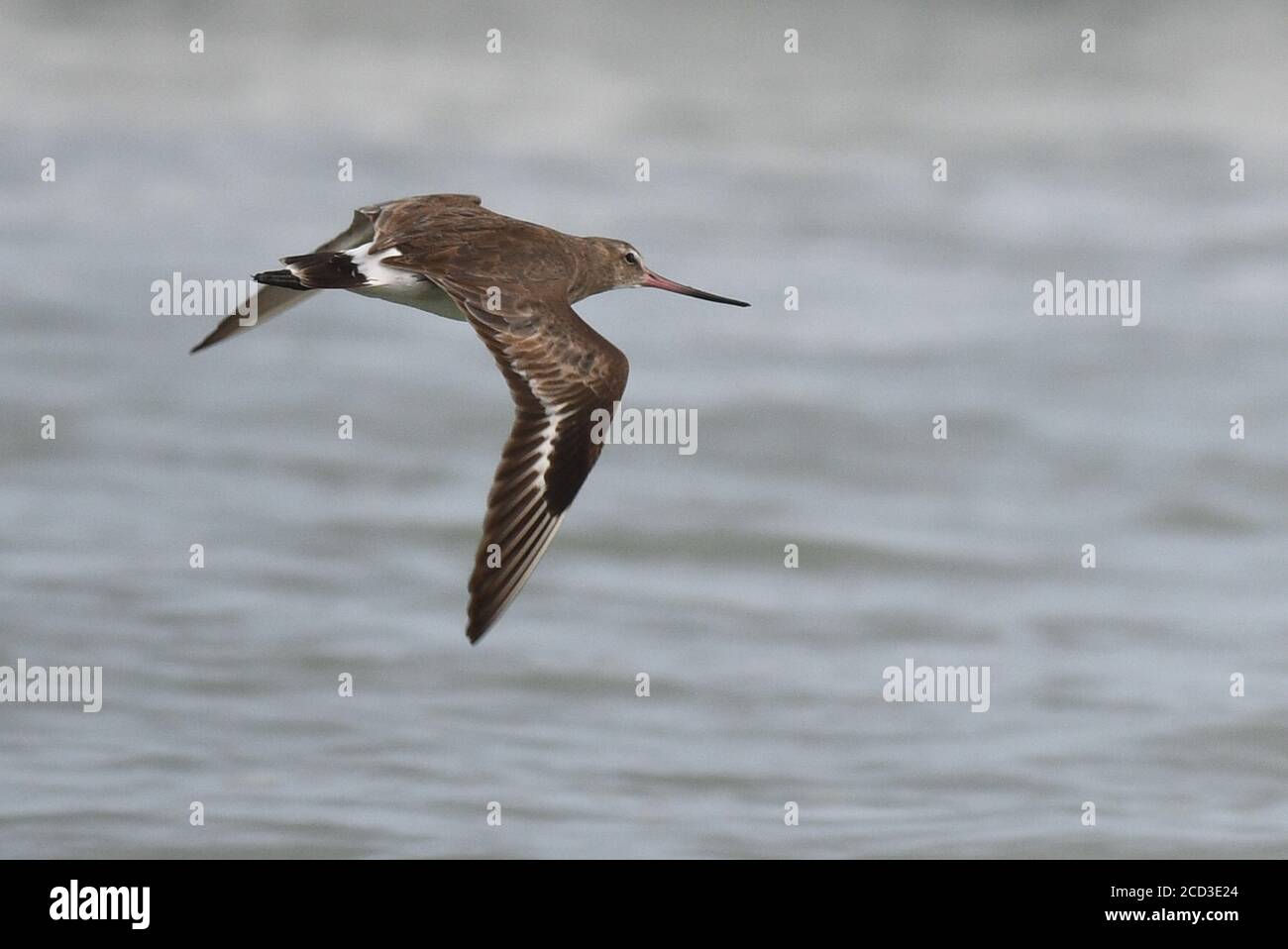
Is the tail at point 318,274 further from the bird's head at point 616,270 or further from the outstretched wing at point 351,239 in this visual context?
the bird's head at point 616,270

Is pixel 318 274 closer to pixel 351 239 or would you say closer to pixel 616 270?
pixel 351 239

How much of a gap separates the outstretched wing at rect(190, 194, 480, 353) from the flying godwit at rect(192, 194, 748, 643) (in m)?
0.01

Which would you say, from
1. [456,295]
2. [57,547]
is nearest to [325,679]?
[57,547]

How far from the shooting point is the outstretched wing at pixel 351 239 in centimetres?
962

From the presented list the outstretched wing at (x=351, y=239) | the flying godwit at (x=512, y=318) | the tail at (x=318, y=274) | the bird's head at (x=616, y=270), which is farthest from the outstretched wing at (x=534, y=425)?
the bird's head at (x=616, y=270)

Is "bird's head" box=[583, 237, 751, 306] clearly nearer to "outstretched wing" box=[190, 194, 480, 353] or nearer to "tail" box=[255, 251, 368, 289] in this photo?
"outstretched wing" box=[190, 194, 480, 353]

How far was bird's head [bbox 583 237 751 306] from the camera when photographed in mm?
9844

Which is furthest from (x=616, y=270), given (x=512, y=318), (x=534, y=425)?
(x=534, y=425)

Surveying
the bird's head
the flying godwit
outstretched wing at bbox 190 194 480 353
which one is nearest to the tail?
the flying godwit

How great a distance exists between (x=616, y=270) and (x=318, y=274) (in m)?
1.75

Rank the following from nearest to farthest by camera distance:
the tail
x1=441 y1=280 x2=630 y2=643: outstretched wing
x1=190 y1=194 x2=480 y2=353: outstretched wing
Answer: x1=441 y1=280 x2=630 y2=643: outstretched wing
the tail
x1=190 y1=194 x2=480 y2=353: outstretched wing

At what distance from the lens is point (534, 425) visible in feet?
26.8

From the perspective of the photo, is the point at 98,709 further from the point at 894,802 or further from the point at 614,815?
the point at 894,802

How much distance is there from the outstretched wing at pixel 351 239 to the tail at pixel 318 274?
314 millimetres
